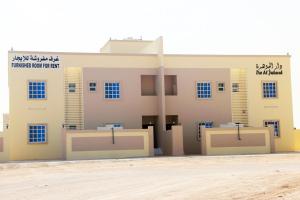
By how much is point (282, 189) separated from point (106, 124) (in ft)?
78.3

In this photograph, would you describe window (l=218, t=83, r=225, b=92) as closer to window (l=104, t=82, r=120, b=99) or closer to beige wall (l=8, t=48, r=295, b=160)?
beige wall (l=8, t=48, r=295, b=160)

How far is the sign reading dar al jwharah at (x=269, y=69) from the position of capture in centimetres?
4188

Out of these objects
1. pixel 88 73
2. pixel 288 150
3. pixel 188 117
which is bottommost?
pixel 288 150

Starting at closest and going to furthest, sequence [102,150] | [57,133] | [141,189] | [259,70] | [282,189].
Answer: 1. [282,189]
2. [141,189]
3. [102,150]
4. [57,133]
5. [259,70]

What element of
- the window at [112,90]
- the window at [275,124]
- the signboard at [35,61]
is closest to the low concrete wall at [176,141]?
the window at [112,90]

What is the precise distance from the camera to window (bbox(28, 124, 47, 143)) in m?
37.5

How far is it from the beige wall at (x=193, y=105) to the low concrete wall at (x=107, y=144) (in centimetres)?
435

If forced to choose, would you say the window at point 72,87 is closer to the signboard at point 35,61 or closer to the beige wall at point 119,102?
the beige wall at point 119,102

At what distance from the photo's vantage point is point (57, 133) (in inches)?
1496

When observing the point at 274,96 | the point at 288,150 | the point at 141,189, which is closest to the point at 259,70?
the point at 274,96

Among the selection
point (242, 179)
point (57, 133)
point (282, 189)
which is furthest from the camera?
point (57, 133)

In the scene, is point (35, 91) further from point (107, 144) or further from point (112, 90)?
point (107, 144)

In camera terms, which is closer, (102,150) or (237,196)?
(237,196)

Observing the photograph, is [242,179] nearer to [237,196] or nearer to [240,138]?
[237,196]
